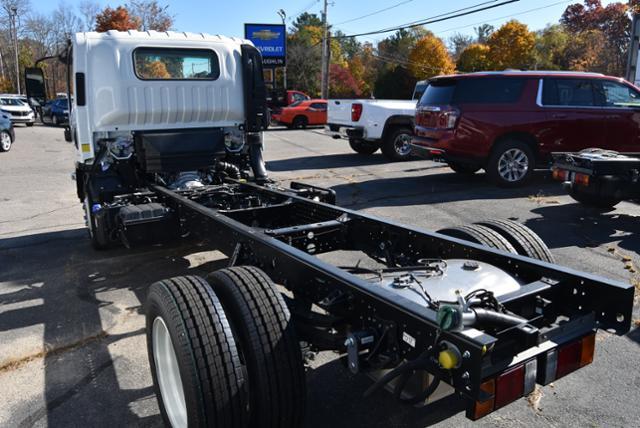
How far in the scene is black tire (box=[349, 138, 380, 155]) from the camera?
1503 centimetres

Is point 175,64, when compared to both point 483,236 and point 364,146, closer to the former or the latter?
point 483,236

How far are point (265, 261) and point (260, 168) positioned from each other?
341 cm

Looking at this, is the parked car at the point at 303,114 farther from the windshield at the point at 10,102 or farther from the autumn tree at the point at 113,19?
the autumn tree at the point at 113,19

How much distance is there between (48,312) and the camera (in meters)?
4.53

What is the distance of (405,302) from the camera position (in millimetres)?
2178

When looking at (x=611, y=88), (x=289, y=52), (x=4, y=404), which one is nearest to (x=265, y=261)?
(x=4, y=404)

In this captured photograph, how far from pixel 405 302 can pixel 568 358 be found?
2.45ft

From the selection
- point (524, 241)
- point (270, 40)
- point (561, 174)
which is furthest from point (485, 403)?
point (270, 40)

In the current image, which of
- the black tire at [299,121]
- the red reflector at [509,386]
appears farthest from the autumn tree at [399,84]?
the red reflector at [509,386]

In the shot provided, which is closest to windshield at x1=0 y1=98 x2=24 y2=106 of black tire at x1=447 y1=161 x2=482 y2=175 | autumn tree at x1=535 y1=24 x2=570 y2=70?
black tire at x1=447 y1=161 x2=482 y2=175

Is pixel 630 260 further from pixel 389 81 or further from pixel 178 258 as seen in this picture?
pixel 389 81

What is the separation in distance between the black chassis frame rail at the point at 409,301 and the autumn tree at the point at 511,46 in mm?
45418

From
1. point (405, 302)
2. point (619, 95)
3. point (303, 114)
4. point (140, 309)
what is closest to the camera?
point (405, 302)

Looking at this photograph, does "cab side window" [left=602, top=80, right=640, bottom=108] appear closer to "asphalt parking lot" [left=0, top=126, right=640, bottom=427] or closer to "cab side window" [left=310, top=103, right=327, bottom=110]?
"asphalt parking lot" [left=0, top=126, right=640, bottom=427]
